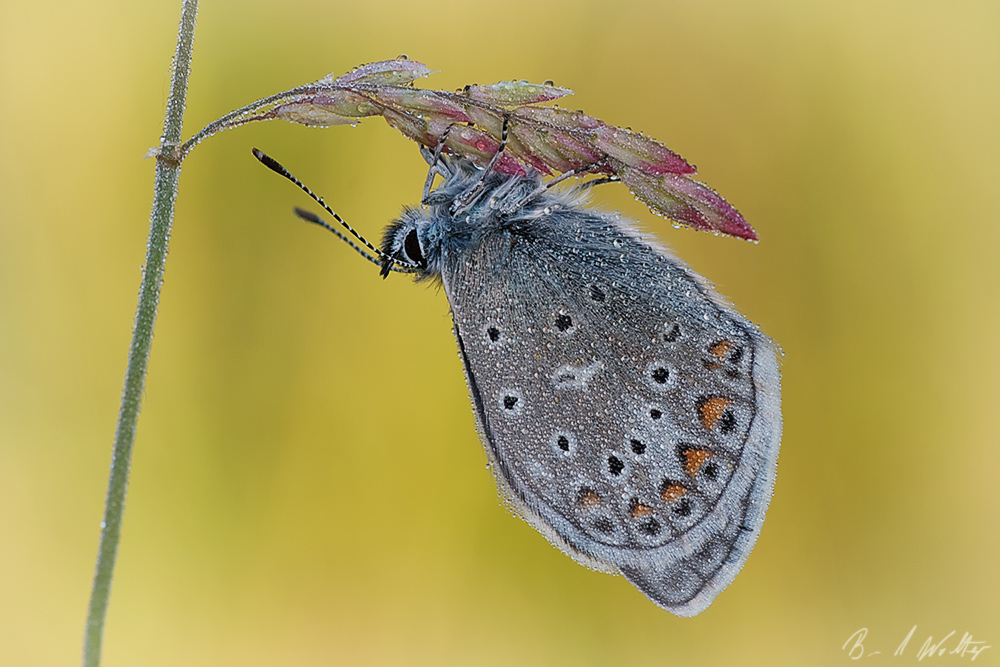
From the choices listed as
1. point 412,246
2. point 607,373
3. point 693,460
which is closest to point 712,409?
point 693,460

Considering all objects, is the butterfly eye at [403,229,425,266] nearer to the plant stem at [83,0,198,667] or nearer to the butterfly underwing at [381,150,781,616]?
the butterfly underwing at [381,150,781,616]

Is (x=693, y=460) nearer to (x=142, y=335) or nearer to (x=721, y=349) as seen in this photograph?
(x=721, y=349)

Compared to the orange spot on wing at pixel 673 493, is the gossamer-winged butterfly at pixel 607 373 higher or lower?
higher

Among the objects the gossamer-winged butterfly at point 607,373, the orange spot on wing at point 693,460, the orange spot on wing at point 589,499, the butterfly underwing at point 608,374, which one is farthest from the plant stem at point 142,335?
the orange spot on wing at point 693,460

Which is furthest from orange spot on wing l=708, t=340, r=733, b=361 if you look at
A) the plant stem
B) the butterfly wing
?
the plant stem

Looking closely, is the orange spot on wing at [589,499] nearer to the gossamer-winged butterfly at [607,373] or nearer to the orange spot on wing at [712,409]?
the gossamer-winged butterfly at [607,373]

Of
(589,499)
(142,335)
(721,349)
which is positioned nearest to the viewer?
(142,335)

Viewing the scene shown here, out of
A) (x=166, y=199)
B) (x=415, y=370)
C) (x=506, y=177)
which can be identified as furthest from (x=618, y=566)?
(x=415, y=370)
